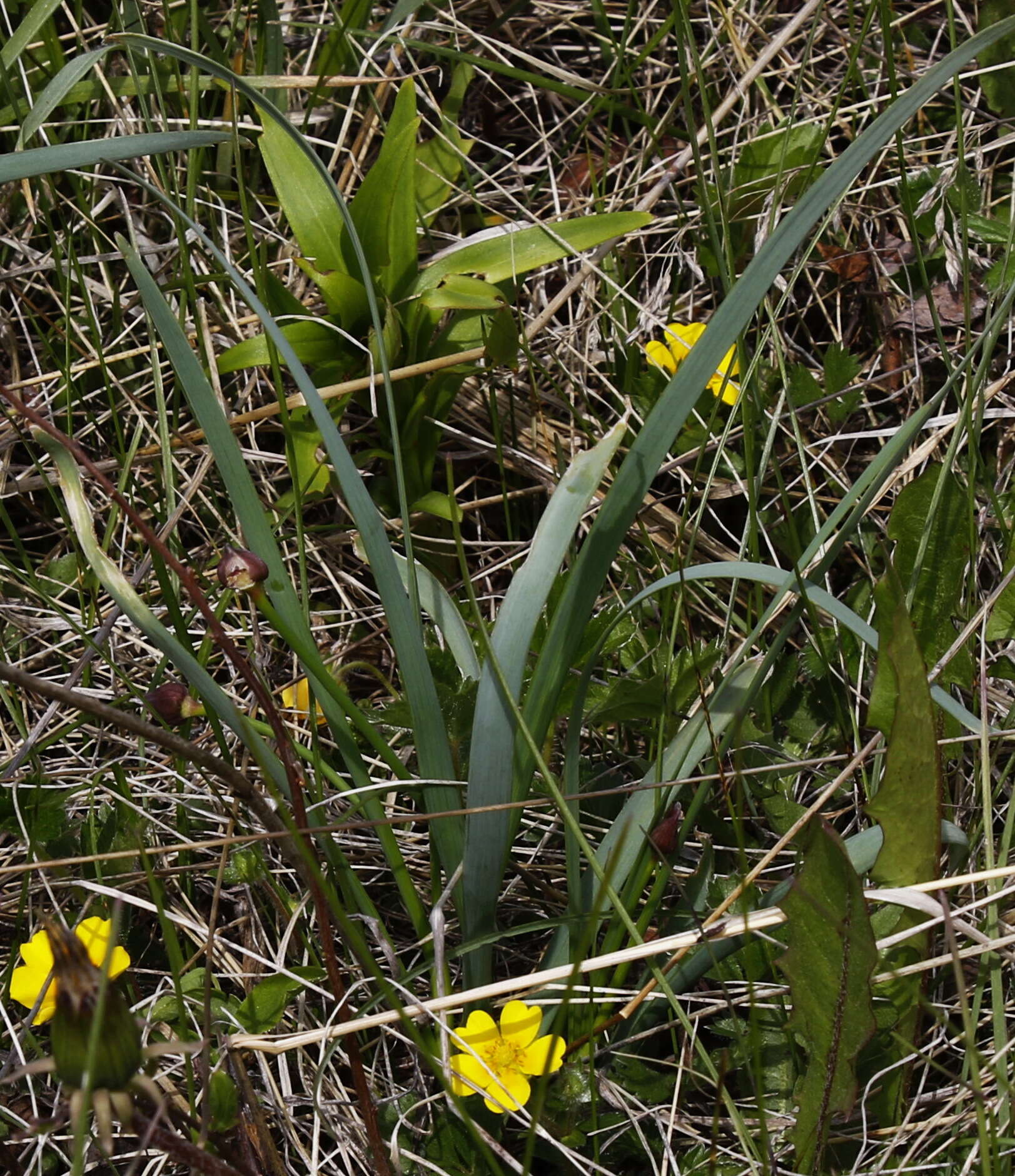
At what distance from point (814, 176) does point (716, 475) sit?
20.4 inches

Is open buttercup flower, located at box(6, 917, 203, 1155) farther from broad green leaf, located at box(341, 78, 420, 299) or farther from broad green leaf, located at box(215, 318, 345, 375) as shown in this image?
broad green leaf, located at box(341, 78, 420, 299)

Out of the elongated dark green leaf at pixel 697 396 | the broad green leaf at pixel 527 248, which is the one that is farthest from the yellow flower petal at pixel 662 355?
the elongated dark green leaf at pixel 697 396

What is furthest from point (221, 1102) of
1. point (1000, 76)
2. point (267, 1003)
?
point (1000, 76)

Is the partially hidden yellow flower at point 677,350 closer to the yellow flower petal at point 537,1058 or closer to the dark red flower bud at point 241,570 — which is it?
the dark red flower bud at point 241,570

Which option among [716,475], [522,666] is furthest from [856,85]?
[522,666]

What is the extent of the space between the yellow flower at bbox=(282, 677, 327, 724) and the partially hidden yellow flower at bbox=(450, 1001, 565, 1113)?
1.78ft

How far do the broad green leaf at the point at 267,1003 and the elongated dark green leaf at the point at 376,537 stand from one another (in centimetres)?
27

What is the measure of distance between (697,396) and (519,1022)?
0.64 m

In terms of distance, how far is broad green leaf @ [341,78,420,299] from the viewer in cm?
169

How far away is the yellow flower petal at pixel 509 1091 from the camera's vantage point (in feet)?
3.66

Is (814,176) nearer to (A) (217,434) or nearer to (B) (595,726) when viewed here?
(B) (595,726)

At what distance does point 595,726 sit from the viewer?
4.84 feet

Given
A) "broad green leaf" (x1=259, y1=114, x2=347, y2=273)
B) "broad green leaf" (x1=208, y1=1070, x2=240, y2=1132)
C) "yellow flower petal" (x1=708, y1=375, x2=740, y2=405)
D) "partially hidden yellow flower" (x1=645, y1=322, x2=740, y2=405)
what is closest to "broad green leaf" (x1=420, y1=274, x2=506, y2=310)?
"broad green leaf" (x1=259, y1=114, x2=347, y2=273)

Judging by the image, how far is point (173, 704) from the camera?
3.72ft
